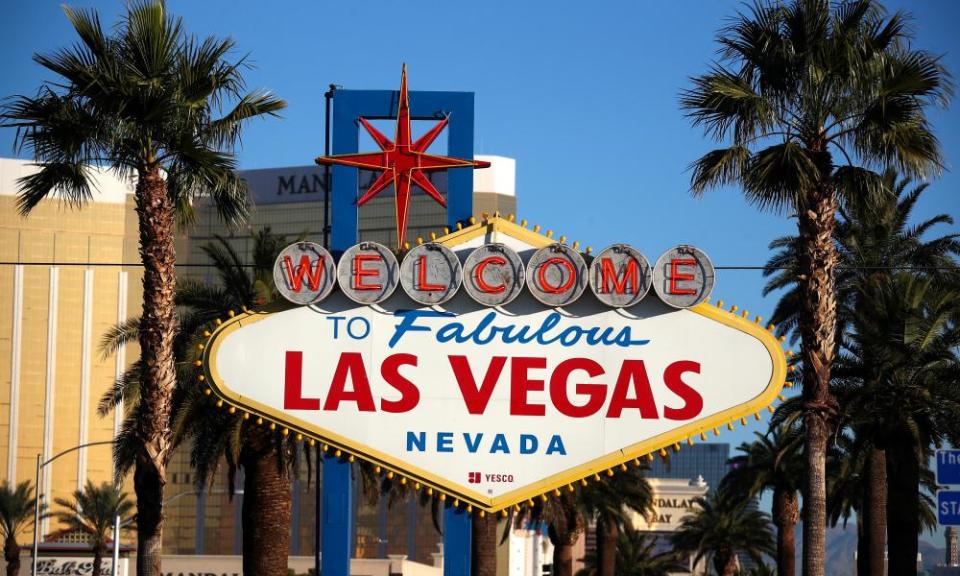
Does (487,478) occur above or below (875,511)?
above

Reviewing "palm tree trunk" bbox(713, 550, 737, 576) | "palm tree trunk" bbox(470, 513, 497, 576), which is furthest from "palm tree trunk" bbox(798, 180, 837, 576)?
"palm tree trunk" bbox(713, 550, 737, 576)

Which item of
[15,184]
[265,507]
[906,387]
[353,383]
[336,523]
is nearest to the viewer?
[353,383]

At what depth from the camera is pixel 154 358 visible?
26.9m

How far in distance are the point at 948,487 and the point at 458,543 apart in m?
9.01

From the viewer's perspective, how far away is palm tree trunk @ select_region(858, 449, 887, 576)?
147 ft

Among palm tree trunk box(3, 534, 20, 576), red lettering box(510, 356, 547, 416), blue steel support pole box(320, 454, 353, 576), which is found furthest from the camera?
palm tree trunk box(3, 534, 20, 576)

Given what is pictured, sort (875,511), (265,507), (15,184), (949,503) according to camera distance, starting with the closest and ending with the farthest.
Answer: (949,503), (265,507), (875,511), (15,184)

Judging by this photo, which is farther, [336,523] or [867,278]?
[867,278]

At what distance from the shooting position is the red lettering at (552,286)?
27000 millimetres

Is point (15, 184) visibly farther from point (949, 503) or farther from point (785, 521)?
point (949, 503)

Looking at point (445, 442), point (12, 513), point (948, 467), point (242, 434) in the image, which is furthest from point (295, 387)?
point (12, 513)

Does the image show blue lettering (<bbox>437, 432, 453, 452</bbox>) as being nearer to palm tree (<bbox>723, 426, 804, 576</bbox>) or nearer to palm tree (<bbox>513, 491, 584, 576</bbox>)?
palm tree (<bbox>513, 491, 584, 576</bbox>)

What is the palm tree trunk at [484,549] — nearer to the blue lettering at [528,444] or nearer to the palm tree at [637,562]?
the blue lettering at [528,444]

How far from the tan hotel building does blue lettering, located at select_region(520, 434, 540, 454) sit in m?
126
